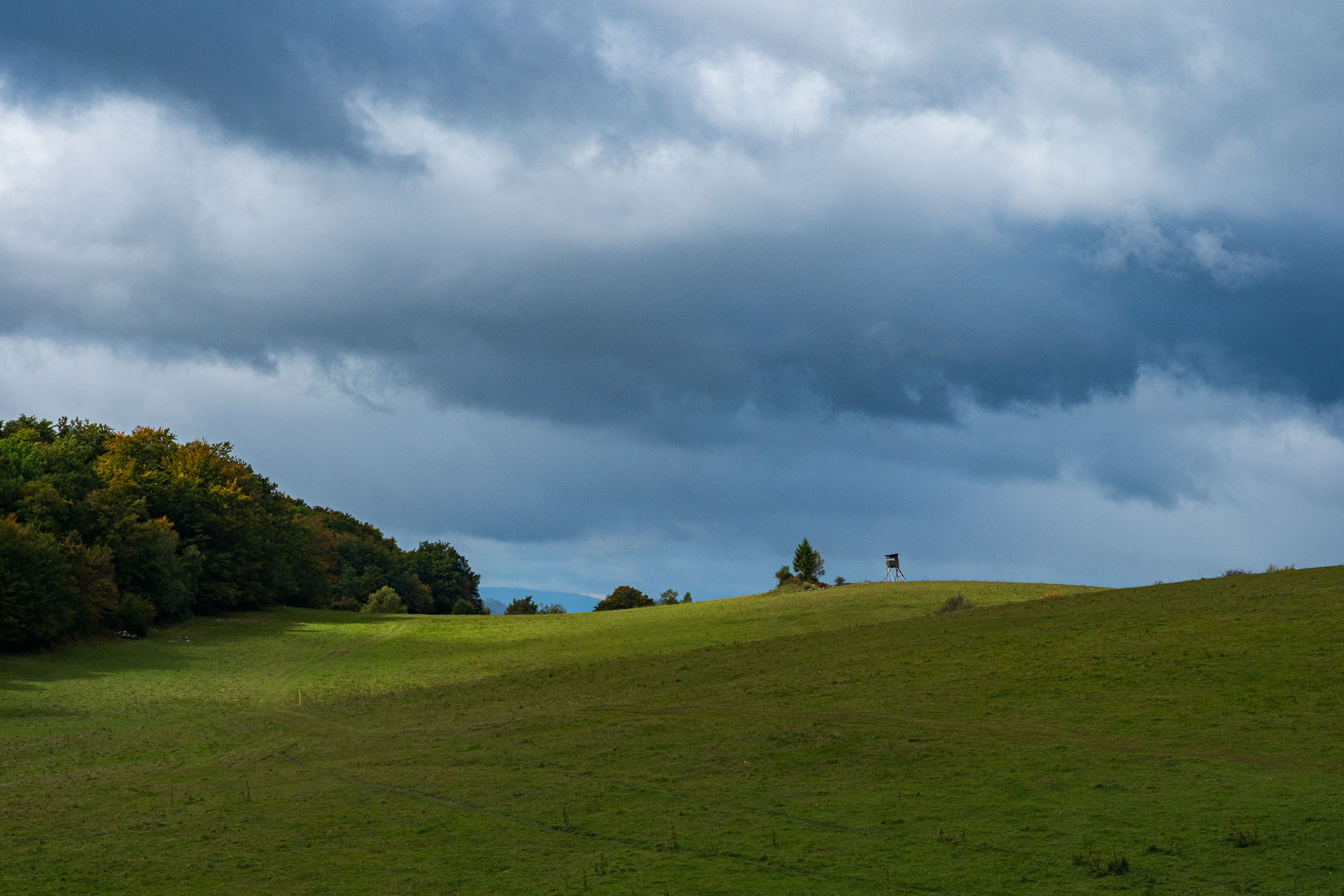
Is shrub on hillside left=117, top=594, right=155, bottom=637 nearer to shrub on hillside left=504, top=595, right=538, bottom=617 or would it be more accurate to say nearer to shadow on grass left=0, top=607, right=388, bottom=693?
shadow on grass left=0, top=607, right=388, bottom=693

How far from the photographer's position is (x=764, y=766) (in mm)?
25797

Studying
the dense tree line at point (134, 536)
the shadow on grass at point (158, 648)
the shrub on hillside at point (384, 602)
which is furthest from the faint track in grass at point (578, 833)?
the shrub on hillside at point (384, 602)

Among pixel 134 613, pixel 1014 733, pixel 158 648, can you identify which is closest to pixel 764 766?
pixel 1014 733

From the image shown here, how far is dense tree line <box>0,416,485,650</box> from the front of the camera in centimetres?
5834

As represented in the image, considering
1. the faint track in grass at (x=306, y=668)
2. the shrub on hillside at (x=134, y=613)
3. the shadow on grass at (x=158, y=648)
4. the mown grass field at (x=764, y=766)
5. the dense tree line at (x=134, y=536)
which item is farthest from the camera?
the shrub on hillside at (x=134, y=613)

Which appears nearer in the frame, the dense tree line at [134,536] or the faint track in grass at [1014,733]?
the faint track in grass at [1014,733]

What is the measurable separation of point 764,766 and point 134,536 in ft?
191

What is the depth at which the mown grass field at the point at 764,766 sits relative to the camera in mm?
17891

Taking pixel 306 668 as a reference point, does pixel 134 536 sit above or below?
above

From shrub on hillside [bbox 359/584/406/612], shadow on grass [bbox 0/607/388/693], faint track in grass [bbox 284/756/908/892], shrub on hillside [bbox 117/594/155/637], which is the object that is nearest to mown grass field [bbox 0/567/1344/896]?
faint track in grass [bbox 284/756/908/892]

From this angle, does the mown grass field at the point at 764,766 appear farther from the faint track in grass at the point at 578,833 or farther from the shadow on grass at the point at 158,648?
the shadow on grass at the point at 158,648

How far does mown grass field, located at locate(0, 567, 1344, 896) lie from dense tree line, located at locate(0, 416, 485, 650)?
8.84m

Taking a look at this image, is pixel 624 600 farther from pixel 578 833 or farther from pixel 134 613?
pixel 578 833

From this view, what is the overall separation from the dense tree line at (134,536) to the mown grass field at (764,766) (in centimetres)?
884
